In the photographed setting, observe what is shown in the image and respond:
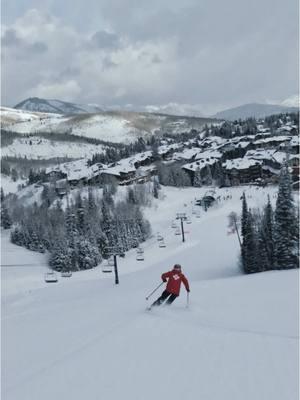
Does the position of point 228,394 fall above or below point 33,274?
above

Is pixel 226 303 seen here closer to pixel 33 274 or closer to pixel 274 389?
pixel 274 389

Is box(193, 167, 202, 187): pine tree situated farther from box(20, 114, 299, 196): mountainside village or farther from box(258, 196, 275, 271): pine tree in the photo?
box(258, 196, 275, 271): pine tree

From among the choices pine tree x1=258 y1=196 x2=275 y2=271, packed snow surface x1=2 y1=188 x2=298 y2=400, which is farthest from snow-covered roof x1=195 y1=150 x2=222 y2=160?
packed snow surface x1=2 y1=188 x2=298 y2=400

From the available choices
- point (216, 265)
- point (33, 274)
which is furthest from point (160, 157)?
point (216, 265)

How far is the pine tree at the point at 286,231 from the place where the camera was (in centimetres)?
4097

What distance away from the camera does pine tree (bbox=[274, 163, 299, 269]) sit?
134 feet

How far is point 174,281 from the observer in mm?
13875

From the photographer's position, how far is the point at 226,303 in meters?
14.3

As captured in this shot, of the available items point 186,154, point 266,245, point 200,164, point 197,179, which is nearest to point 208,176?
point 197,179

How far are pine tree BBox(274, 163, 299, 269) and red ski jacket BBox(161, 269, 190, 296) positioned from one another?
1145 inches

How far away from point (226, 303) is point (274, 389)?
764 cm

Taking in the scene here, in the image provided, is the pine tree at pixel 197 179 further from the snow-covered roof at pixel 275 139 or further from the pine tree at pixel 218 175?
the snow-covered roof at pixel 275 139

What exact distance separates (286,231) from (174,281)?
30143 millimetres

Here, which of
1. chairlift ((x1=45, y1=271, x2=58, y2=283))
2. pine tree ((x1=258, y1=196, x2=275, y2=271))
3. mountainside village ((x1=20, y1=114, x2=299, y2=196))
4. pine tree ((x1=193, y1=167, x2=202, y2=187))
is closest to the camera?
pine tree ((x1=258, y1=196, x2=275, y2=271))
